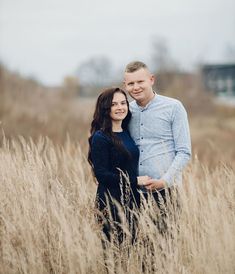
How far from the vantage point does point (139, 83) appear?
394cm

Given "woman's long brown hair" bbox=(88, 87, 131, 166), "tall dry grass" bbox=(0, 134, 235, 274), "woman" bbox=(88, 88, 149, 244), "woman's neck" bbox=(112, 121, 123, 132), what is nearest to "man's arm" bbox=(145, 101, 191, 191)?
"woman" bbox=(88, 88, 149, 244)

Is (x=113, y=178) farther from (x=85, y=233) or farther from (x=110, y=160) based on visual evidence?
(x=85, y=233)

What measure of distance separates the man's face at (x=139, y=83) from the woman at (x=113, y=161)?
0.29ft

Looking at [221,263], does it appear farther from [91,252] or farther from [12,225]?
[12,225]

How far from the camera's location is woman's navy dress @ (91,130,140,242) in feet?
12.5

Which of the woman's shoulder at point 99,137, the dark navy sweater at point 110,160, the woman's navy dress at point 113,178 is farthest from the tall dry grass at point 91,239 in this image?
the woman's shoulder at point 99,137

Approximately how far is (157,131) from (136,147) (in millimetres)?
209

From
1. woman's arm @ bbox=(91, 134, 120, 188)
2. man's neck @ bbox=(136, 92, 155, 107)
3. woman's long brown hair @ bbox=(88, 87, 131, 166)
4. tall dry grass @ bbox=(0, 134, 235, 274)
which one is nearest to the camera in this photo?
tall dry grass @ bbox=(0, 134, 235, 274)

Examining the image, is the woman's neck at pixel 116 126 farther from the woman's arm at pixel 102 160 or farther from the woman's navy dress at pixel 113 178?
the woman's arm at pixel 102 160

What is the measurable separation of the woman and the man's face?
3.5 inches

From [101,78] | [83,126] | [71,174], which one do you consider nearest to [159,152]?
[71,174]

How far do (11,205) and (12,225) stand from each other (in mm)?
460

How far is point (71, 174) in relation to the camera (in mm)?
5852

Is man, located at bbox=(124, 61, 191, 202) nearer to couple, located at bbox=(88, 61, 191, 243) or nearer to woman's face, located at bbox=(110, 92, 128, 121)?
couple, located at bbox=(88, 61, 191, 243)
